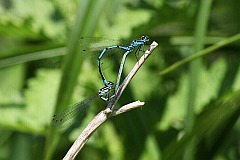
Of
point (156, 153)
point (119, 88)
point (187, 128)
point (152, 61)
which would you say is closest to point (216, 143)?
point (187, 128)

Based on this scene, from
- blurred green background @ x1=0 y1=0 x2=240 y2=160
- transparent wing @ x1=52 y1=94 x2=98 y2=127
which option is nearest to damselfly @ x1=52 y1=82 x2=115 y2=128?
transparent wing @ x1=52 y1=94 x2=98 y2=127

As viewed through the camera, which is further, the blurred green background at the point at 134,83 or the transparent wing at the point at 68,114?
the blurred green background at the point at 134,83

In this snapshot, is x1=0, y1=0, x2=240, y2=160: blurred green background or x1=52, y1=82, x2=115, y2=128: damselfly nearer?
x1=52, y1=82, x2=115, y2=128: damselfly

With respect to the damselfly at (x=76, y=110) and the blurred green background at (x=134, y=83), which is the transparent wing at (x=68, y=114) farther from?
the blurred green background at (x=134, y=83)

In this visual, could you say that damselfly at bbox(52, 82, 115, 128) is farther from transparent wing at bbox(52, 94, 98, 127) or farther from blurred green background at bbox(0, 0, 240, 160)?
blurred green background at bbox(0, 0, 240, 160)

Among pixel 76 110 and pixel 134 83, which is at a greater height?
pixel 134 83

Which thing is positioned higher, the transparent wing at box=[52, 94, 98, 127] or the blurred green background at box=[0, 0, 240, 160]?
the blurred green background at box=[0, 0, 240, 160]

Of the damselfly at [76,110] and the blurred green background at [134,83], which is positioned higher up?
the blurred green background at [134,83]

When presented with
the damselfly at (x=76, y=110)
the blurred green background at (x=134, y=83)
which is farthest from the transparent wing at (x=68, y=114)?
the blurred green background at (x=134, y=83)

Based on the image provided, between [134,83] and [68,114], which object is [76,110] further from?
[134,83]

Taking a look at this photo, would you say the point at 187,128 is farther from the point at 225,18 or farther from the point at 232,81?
the point at 225,18

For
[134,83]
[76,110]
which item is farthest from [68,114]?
[134,83]

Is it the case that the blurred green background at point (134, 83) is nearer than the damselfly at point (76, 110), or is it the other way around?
the damselfly at point (76, 110)
